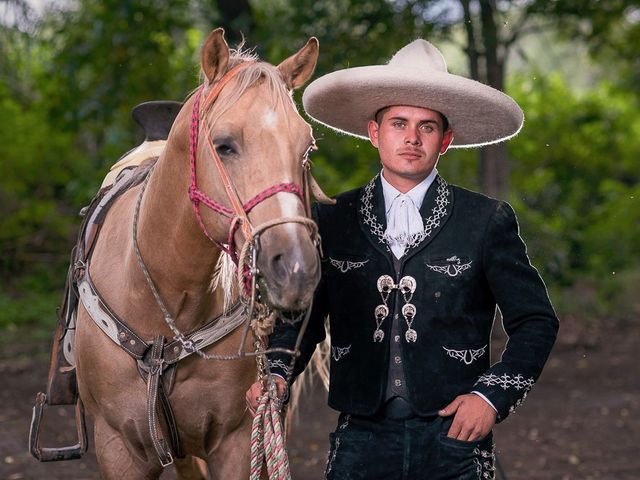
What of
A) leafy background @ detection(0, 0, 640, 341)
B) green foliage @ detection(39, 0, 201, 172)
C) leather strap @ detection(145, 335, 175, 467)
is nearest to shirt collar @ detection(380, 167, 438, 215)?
leather strap @ detection(145, 335, 175, 467)

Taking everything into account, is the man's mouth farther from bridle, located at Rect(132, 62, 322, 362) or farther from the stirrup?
the stirrup

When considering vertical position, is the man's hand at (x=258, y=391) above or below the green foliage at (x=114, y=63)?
below

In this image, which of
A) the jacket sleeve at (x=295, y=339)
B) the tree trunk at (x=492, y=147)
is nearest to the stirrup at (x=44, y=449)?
the jacket sleeve at (x=295, y=339)

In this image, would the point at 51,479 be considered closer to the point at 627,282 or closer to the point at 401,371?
the point at 401,371

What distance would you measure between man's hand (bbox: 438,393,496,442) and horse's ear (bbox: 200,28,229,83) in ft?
3.72

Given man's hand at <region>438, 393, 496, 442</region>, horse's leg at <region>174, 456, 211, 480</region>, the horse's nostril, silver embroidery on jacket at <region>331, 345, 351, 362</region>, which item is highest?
the horse's nostril

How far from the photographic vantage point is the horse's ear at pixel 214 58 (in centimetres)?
286

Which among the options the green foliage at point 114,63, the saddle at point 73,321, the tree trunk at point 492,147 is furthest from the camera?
the green foliage at point 114,63

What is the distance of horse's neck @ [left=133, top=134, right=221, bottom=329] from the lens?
10.3ft

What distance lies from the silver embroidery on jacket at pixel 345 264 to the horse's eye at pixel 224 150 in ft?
1.85

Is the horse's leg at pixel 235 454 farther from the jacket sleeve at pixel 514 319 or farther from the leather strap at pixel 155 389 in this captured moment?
the jacket sleeve at pixel 514 319

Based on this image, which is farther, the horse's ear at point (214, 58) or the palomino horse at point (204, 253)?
the horse's ear at point (214, 58)

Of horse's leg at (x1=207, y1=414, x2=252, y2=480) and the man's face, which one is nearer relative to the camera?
the man's face

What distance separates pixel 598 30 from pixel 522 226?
2.03m
